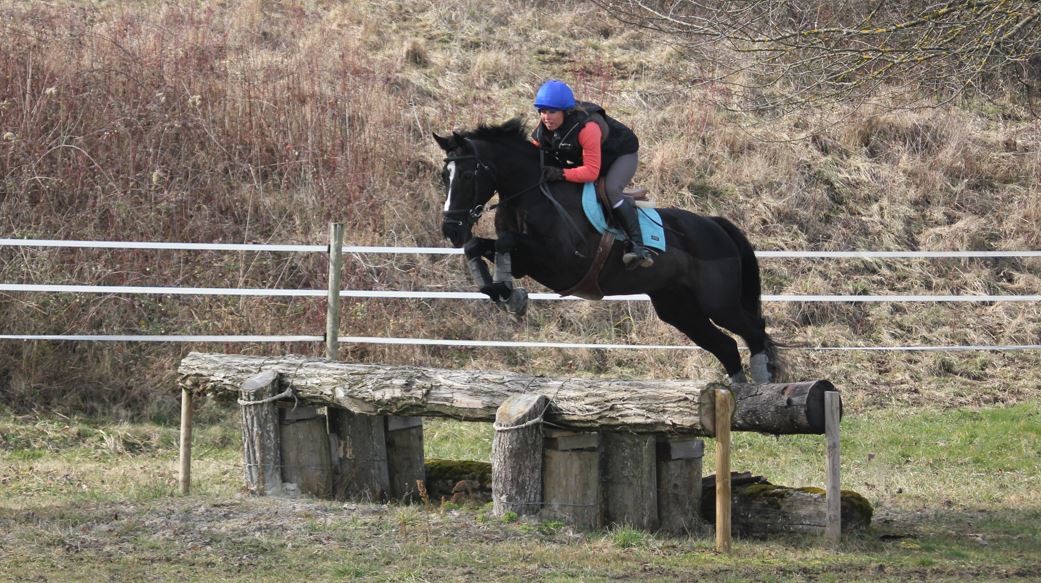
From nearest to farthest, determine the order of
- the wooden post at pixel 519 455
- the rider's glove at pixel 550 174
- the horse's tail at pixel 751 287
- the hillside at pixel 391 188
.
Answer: the wooden post at pixel 519 455 < the rider's glove at pixel 550 174 < the horse's tail at pixel 751 287 < the hillside at pixel 391 188

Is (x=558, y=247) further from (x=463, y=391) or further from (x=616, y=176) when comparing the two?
(x=463, y=391)

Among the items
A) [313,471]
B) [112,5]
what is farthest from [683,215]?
[112,5]

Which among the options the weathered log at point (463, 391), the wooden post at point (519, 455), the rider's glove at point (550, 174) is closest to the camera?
the weathered log at point (463, 391)

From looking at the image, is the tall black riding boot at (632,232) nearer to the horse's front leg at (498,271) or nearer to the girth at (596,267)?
the girth at (596,267)

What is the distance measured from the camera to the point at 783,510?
6.93 metres

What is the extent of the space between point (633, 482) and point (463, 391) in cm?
116

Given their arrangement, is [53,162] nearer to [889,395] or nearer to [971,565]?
[889,395]

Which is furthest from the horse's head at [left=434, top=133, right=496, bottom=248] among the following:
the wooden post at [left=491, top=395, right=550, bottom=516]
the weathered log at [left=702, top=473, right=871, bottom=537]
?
the weathered log at [left=702, top=473, right=871, bottom=537]

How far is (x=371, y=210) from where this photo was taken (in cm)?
1477

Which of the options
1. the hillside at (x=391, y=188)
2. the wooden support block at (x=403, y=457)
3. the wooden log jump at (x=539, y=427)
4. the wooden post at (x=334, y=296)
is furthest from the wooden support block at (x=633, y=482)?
the hillside at (x=391, y=188)

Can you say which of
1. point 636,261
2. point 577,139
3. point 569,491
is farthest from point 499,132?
point 569,491

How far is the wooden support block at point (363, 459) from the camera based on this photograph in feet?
25.6

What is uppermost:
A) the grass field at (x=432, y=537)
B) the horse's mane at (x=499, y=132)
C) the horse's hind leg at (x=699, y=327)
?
the horse's mane at (x=499, y=132)

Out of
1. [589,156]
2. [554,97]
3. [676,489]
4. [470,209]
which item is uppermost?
[554,97]
